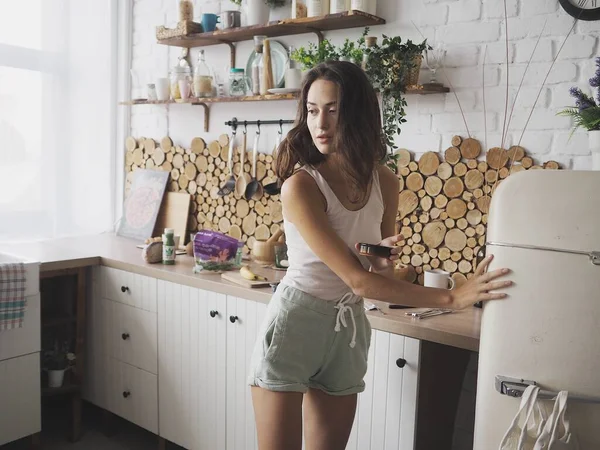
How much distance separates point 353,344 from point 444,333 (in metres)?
0.32

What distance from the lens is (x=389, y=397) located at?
194cm

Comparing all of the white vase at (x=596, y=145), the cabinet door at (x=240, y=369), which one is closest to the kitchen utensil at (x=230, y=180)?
the cabinet door at (x=240, y=369)

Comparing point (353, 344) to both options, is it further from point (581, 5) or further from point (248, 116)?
point (248, 116)

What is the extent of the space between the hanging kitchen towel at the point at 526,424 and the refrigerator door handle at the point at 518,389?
2 centimetres

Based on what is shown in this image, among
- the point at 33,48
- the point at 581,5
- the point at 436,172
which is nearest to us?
the point at 581,5

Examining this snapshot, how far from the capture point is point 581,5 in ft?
6.70

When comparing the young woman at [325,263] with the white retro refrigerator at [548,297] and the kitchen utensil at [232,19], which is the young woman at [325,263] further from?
the kitchen utensil at [232,19]

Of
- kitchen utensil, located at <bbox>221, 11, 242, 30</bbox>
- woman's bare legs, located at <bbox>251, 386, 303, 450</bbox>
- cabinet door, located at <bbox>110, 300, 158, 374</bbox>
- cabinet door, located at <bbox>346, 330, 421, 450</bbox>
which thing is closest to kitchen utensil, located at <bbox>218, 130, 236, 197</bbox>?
kitchen utensil, located at <bbox>221, 11, 242, 30</bbox>

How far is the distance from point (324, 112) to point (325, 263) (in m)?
0.37

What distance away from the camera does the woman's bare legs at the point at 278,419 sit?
159 cm

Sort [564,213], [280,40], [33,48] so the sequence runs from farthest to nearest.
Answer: [33,48], [280,40], [564,213]

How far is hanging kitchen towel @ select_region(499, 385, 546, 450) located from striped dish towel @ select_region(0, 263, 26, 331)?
187 cm

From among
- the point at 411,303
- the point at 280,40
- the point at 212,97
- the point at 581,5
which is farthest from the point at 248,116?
the point at 411,303

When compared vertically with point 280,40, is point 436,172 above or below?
below
